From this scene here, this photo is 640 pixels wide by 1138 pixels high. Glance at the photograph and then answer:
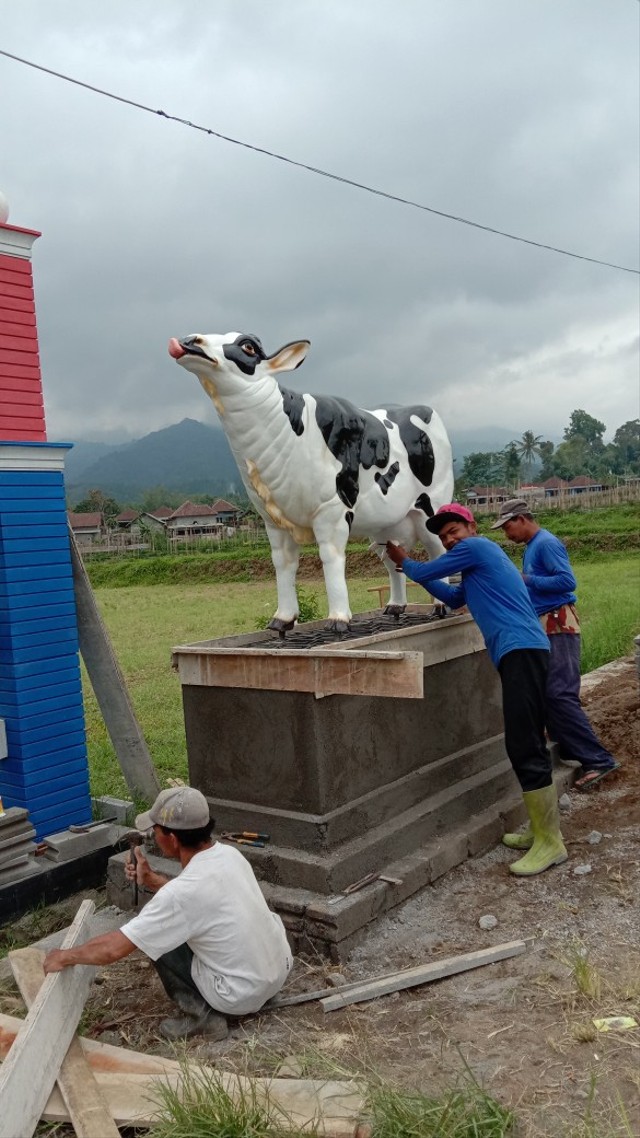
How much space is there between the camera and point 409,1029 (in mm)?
3271

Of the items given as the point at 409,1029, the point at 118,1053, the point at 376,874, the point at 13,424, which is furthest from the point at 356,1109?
the point at 13,424

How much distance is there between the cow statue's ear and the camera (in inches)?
179

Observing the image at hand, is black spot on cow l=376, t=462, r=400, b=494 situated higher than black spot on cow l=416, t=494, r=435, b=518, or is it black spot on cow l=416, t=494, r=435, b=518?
black spot on cow l=376, t=462, r=400, b=494

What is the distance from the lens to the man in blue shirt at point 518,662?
15.3 feet

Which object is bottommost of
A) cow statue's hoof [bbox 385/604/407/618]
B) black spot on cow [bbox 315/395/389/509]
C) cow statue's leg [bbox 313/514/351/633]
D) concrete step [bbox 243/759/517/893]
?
concrete step [bbox 243/759/517/893]

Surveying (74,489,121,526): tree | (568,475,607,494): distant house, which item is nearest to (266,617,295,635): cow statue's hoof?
(568,475,607,494): distant house

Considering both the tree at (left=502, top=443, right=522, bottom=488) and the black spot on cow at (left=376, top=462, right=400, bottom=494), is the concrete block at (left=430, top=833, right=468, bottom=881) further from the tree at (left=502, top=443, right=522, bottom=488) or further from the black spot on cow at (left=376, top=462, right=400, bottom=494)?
the tree at (left=502, top=443, right=522, bottom=488)

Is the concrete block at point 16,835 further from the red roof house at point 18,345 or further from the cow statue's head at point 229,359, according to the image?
the cow statue's head at point 229,359

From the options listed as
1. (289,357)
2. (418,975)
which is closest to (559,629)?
(289,357)

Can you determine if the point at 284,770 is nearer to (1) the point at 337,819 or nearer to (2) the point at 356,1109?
(1) the point at 337,819

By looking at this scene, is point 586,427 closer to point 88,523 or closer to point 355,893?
point 88,523

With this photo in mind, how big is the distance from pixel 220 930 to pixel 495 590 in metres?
2.35

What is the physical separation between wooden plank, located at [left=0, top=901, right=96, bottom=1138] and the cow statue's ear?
285cm

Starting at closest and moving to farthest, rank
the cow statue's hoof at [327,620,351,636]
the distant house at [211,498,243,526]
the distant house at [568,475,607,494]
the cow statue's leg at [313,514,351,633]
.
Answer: the cow statue's leg at [313,514,351,633] < the cow statue's hoof at [327,620,351,636] < the distant house at [568,475,607,494] < the distant house at [211,498,243,526]
